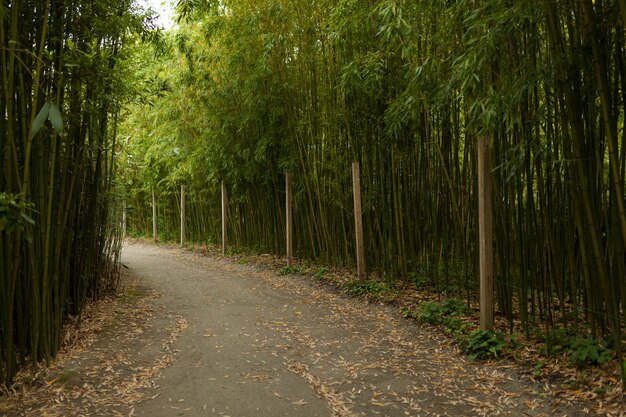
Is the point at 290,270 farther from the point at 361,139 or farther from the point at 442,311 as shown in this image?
the point at 442,311

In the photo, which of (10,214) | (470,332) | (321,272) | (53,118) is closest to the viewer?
(53,118)

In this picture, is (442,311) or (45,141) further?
(442,311)

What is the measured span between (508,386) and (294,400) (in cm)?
118

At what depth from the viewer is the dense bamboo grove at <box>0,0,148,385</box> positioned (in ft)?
8.46

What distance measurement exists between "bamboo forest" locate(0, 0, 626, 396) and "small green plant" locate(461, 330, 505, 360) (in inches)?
10.4

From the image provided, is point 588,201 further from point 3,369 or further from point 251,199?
point 251,199

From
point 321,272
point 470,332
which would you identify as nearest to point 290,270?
point 321,272

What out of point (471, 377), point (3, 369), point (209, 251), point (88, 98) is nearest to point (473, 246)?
point (471, 377)

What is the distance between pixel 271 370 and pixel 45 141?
6.47 ft

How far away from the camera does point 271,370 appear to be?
3051 mm

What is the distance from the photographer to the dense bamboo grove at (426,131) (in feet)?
8.36

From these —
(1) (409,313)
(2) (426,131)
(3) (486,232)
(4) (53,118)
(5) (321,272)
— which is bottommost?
(1) (409,313)

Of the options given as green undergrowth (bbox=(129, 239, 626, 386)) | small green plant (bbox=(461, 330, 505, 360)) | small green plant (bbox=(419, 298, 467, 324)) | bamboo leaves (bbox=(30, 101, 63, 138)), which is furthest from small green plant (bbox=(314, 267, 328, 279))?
bamboo leaves (bbox=(30, 101, 63, 138))

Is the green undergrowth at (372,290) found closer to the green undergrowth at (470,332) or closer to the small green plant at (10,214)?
the green undergrowth at (470,332)
